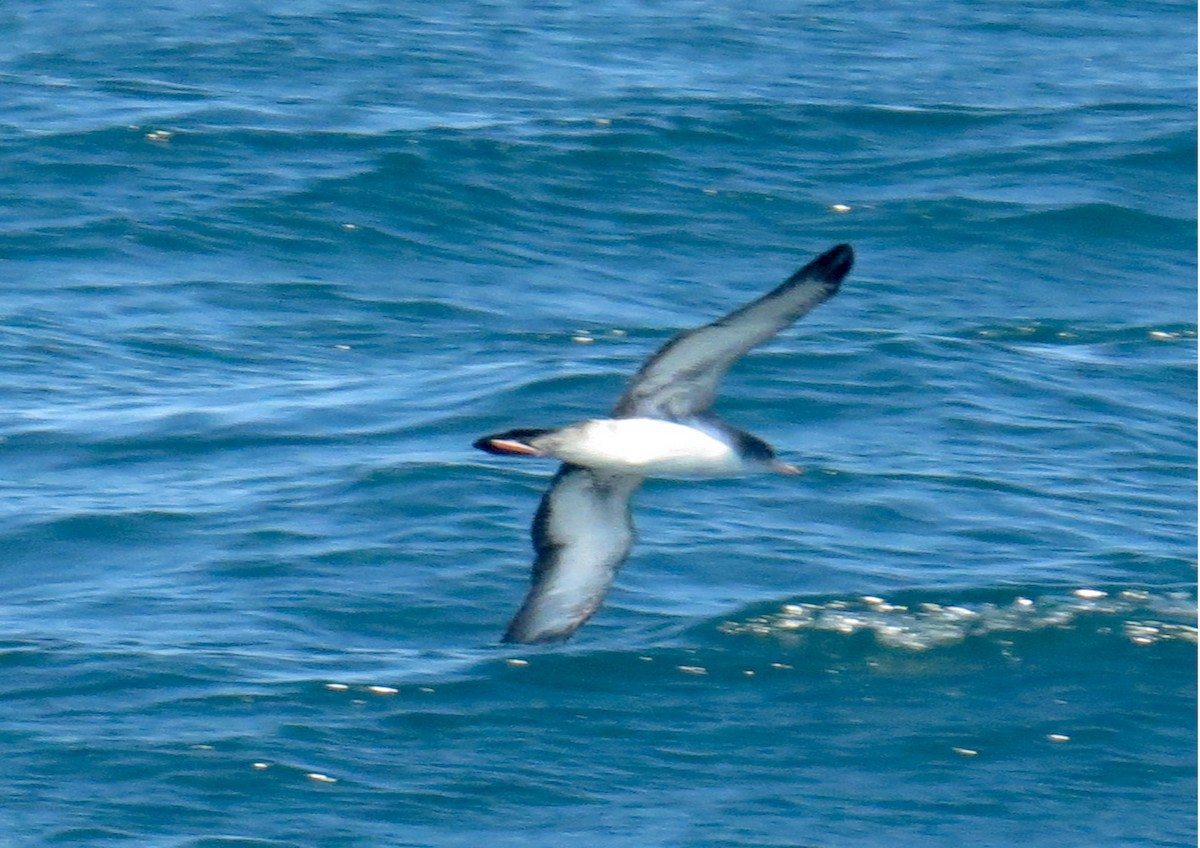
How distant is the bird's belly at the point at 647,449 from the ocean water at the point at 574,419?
2.86 meters

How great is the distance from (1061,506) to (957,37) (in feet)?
54.0

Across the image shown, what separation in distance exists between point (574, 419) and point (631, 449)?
322 inches

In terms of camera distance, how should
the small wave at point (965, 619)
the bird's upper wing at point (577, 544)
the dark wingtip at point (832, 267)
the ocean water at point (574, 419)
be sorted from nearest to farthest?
the dark wingtip at point (832, 267), the bird's upper wing at point (577, 544), the ocean water at point (574, 419), the small wave at point (965, 619)

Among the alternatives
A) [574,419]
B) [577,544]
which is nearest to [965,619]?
[574,419]

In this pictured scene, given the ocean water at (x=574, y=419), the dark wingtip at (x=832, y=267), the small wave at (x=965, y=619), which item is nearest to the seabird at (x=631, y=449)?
the dark wingtip at (x=832, y=267)

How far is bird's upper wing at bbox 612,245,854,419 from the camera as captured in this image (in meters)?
10.7

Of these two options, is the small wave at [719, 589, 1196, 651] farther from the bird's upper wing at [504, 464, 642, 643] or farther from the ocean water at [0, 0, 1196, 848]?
the bird's upper wing at [504, 464, 642, 643]

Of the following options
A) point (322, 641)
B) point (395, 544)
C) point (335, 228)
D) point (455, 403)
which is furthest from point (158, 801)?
point (335, 228)

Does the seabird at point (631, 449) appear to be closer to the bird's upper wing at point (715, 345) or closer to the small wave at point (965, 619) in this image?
the bird's upper wing at point (715, 345)

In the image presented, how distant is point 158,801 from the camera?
44.8ft

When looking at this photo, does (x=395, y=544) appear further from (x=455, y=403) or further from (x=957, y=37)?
(x=957, y=37)

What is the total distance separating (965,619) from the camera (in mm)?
16375

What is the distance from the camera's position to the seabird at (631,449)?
10.8 meters

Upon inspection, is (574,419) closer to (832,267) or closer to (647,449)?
(647,449)
